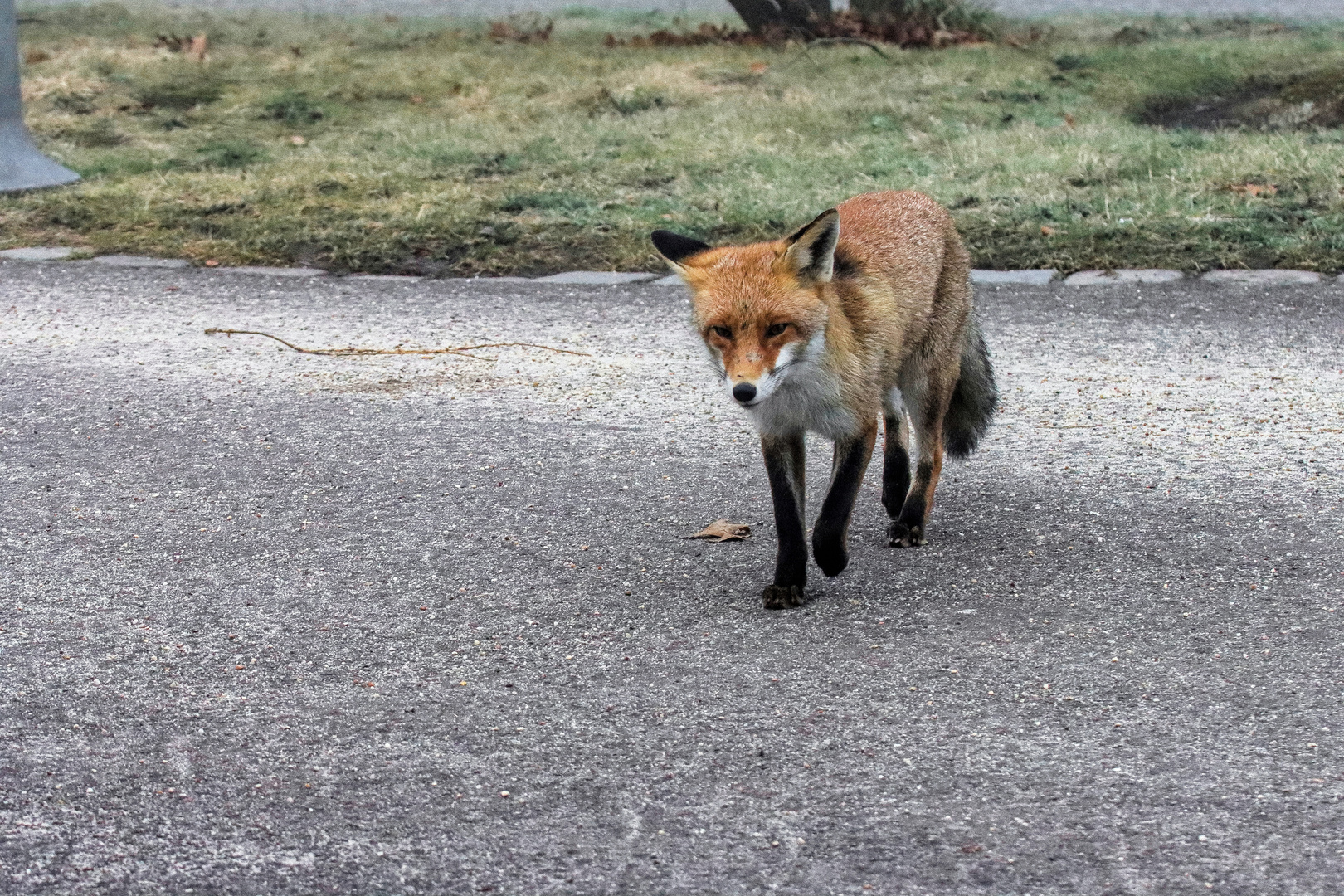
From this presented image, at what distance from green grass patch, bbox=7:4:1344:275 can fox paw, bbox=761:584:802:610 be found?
4.08m

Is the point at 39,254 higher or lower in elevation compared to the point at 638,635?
lower

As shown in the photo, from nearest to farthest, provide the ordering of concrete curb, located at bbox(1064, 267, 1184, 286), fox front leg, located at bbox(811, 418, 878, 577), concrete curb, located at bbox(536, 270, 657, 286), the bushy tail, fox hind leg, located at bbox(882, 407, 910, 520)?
fox front leg, located at bbox(811, 418, 878, 577) < fox hind leg, located at bbox(882, 407, 910, 520) < the bushy tail < concrete curb, located at bbox(1064, 267, 1184, 286) < concrete curb, located at bbox(536, 270, 657, 286)

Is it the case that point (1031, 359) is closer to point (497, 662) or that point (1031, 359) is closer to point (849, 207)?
point (849, 207)

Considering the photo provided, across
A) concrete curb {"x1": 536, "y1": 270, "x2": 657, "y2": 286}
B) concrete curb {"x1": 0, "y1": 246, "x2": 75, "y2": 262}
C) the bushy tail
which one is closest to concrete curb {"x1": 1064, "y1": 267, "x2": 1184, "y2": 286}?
concrete curb {"x1": 536, "y1": 270, "x2": 657, "y2": 286}

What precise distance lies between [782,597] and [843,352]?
0.70 meters

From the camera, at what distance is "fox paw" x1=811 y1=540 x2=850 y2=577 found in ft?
13.9

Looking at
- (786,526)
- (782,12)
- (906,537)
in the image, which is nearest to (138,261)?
(906,537)

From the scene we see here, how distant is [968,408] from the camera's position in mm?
5121

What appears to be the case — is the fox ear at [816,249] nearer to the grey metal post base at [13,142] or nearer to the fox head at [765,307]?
the fox head at [765,307]

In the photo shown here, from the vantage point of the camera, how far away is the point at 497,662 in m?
3.78

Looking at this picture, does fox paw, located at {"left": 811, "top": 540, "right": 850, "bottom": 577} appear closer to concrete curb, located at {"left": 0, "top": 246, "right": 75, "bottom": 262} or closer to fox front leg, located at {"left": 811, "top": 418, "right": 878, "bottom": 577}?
fox front leg, located at {"left": 811, "top": 418, "right": 878, "bottom": 577}

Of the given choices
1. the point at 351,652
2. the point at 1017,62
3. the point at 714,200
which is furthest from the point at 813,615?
the point at 1017,62

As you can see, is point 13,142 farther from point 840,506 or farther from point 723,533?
point 840,506

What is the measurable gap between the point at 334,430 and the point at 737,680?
2637 millimetres
